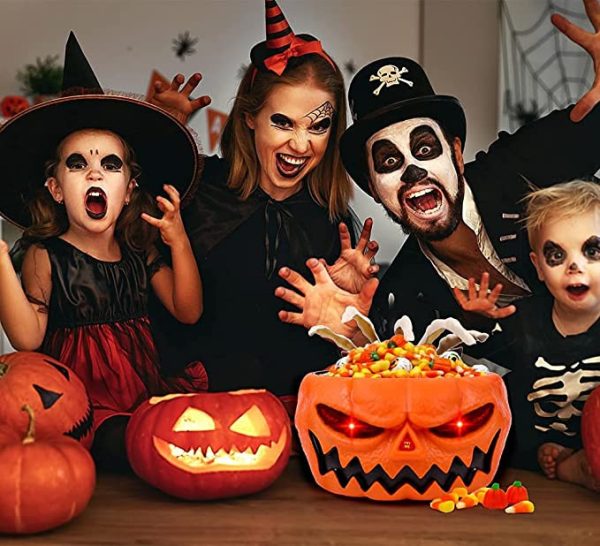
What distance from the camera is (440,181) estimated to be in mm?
2055

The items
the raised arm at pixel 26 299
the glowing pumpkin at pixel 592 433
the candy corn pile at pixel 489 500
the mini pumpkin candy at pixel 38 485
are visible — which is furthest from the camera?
the raised arm at pixel 26 299

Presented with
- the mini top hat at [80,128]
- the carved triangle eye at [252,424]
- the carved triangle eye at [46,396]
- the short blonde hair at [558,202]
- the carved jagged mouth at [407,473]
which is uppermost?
the mini top hat at [80,128]

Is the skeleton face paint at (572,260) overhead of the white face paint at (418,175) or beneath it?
beneath

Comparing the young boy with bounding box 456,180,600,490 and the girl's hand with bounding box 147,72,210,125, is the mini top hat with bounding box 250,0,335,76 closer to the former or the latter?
the girl's hand with bounding box 147,72,210,125

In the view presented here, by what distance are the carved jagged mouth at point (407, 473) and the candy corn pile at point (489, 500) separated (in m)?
0.03

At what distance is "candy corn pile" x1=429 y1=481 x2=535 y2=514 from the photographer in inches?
63.3

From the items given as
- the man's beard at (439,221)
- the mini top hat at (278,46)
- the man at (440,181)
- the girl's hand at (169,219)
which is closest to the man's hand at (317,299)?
the man at (440,181)

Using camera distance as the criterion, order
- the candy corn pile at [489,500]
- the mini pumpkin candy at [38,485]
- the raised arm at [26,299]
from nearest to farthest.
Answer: the mini pumpkin candy at [38,485] < the candy corn pile at [489,500] < the raised arm at [26,299]

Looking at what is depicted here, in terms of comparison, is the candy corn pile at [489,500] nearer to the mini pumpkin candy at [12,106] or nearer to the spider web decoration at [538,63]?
the spider web decoration at [538,63]

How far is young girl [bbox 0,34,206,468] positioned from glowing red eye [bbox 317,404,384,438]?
433 millimetres

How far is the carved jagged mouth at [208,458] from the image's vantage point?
1659mm

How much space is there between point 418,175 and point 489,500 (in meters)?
0.78

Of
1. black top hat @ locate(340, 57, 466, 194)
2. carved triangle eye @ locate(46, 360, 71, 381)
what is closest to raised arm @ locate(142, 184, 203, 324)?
carved triangle eye @ locate(46, 360, 71, 381)

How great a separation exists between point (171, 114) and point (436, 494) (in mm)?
1027
